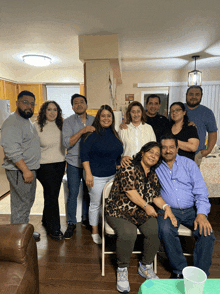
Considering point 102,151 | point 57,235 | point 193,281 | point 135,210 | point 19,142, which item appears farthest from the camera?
point 57,235

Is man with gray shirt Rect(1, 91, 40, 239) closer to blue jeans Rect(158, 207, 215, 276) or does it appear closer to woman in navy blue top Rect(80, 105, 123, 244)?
woman in navy blue top Rect(80, 105, 123, 244)

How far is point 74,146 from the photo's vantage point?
7.45 feet

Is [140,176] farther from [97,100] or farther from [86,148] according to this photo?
[97,100]

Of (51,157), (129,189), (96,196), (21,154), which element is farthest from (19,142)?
(129,189)

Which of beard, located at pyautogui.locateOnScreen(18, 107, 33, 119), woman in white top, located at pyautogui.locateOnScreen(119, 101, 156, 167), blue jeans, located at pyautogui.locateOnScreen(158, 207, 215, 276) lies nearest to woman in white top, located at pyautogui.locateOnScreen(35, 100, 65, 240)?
beard, located at pyautogui.locateOnScreen(18, 107, 33, 119)

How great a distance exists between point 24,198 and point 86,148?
75 centimetres

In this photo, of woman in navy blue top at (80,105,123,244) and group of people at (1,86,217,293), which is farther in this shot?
woman in navy blue top at (80,105,123,244)

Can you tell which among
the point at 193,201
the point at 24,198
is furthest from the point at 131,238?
the point at 24,198

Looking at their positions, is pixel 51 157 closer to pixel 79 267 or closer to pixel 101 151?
pixel 101 151

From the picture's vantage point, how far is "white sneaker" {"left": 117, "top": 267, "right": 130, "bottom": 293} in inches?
62.3

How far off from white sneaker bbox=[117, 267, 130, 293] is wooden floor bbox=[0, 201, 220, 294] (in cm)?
5

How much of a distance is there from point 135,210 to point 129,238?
220 mm

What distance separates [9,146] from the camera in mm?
1790

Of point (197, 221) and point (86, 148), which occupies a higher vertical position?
point (86, 148)
